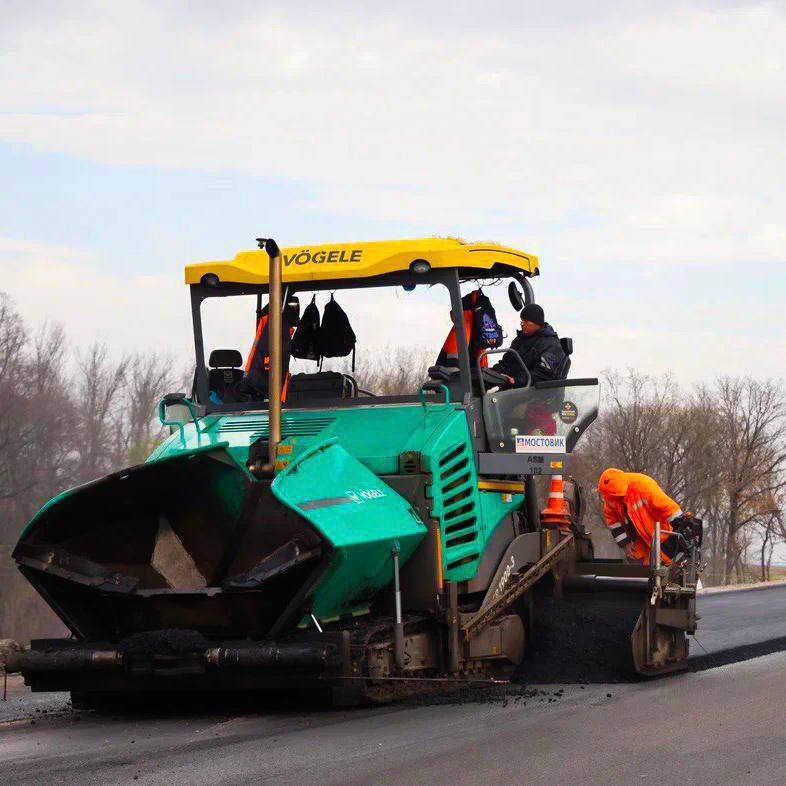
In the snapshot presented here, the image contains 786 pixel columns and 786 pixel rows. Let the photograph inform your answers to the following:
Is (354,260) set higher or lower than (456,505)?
higher

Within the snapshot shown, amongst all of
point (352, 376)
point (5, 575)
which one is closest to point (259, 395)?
point (352, 376)

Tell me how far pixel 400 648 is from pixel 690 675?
10.0ft

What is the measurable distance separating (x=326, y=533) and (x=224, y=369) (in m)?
2.91

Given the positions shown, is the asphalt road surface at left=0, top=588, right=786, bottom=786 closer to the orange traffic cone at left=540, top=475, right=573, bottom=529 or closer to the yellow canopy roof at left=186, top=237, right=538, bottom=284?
the orange traffic cone at left=540, top=475, right=573, bottom=529

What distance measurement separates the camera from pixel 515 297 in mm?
9672

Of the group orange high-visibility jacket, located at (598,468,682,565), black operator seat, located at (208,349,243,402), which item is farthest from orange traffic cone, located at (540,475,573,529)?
black operator seat, located at (208,349,243,402)

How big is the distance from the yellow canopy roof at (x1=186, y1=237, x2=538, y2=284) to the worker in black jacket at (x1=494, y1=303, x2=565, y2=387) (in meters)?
0.53

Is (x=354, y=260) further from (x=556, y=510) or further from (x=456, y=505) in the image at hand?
(x=556, y=510)

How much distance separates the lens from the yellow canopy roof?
8516 millimetres

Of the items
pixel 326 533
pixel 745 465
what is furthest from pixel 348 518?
pixel 745 465

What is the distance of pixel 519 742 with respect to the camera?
254 inches

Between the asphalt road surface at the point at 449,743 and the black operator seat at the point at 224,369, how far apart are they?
99.5 inches

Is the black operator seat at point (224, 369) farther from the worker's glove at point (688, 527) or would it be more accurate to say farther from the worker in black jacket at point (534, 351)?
the worker's glove at point (688, 527)

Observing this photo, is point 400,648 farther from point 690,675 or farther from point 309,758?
point 690,675
